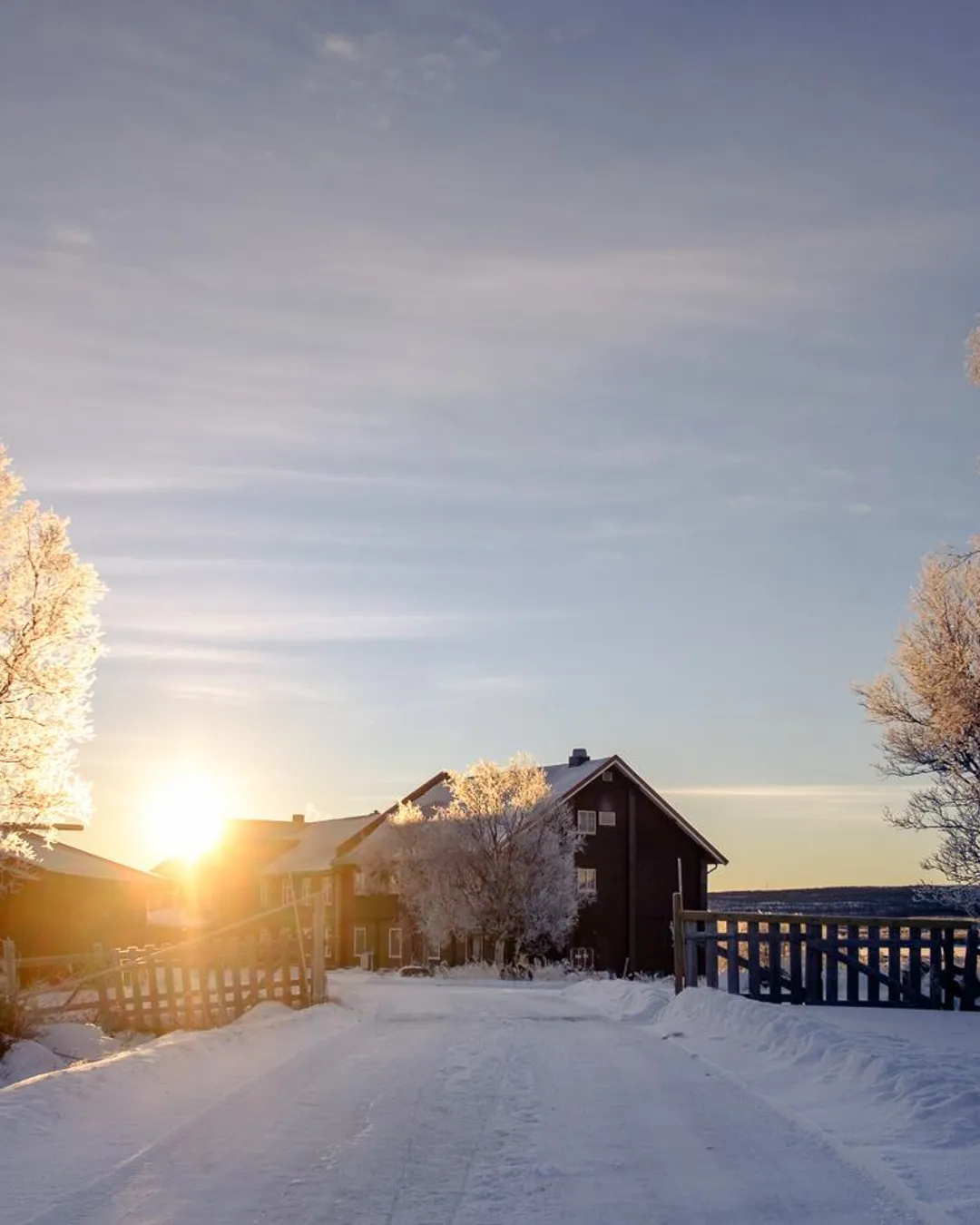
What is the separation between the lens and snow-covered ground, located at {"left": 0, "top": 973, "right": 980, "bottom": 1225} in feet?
27.4

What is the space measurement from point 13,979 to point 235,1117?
11.9 m

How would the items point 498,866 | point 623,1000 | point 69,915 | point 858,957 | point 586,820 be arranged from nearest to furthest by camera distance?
point 858,957 < point 623,1000 < point 69,915 < point 498,866 < point 586,820

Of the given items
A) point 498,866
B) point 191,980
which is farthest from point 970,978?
point 498,866

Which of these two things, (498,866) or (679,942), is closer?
(679,942)

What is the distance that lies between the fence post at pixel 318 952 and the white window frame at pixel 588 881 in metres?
38.9

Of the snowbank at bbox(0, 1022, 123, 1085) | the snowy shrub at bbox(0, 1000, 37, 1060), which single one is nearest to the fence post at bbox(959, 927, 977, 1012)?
the snowbank at bbox(0, 1022, 123, 1085)

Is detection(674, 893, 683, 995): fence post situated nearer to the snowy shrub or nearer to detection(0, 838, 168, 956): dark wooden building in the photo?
the snowy shrub

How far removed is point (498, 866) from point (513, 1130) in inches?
1769

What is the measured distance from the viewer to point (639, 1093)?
12906 mm

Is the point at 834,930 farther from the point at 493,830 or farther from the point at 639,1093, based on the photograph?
the point at 493,830

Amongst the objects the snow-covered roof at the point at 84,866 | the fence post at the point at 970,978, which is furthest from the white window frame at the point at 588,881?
the fence post at the point at 970,978

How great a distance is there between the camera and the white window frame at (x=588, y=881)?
61938 mm

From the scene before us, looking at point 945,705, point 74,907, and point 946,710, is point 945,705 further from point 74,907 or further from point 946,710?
point 74,907

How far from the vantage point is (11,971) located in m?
21.8
